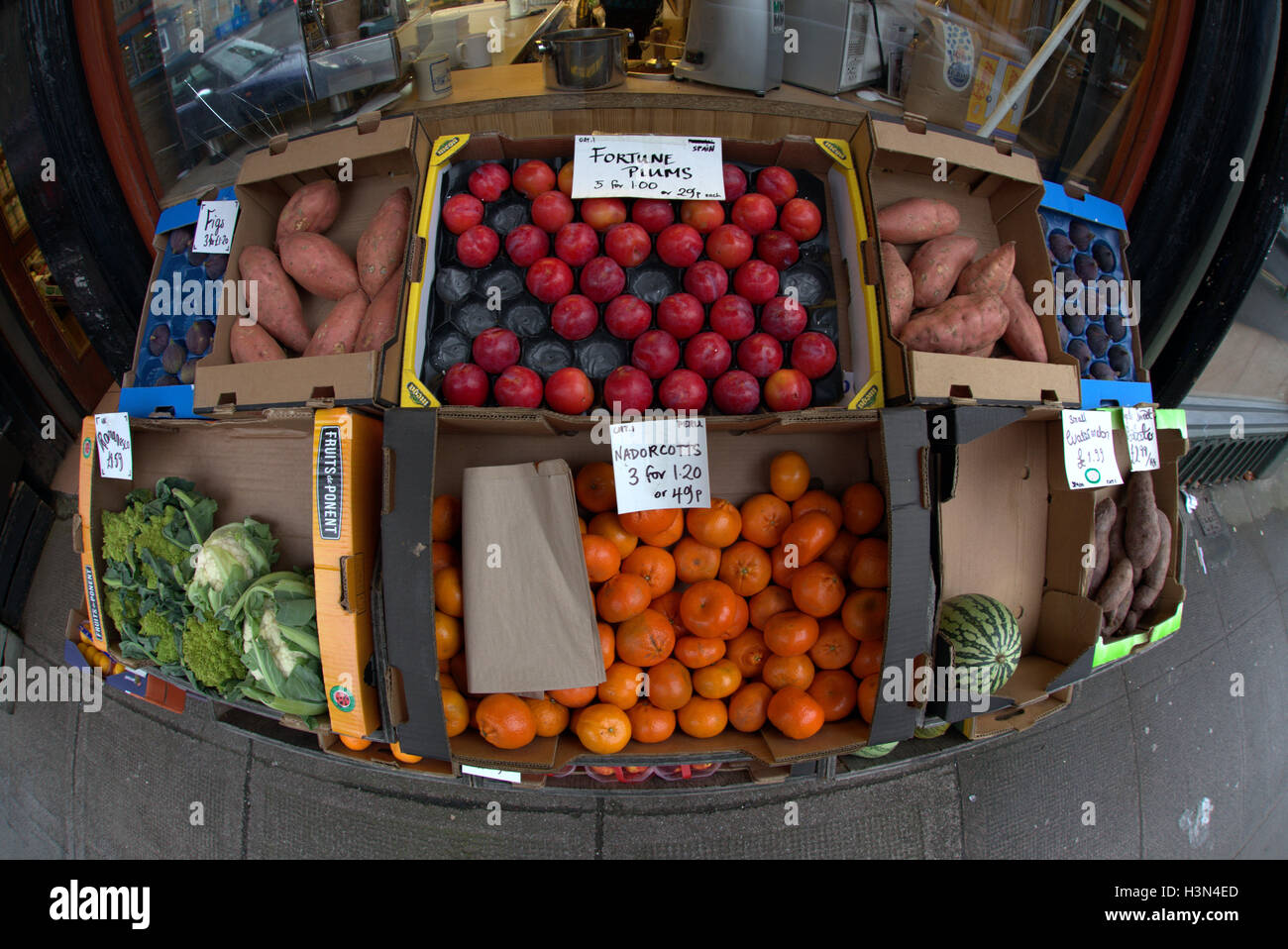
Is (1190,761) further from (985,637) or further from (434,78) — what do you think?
(434,78)

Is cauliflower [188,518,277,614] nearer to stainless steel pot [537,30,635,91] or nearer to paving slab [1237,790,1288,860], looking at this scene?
stainless steel pot [537,30,635,91]

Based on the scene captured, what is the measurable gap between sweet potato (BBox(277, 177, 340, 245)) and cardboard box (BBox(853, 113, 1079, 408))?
203 centimetres

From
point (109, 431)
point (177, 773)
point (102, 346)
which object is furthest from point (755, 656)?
point (102, 346)

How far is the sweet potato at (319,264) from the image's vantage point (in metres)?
2.18

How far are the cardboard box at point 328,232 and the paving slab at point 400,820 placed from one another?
197 centimetres

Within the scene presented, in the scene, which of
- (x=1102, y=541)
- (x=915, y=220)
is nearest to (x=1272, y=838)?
(x=1102, y=541)

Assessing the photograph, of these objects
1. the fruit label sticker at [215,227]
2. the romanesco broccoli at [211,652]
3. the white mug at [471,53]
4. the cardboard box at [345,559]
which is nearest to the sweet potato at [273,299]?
the fruit label sticker at [215,227]

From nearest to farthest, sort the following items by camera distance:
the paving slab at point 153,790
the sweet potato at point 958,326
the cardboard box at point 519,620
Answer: the cardboard box at point 519,620 < the sweet potato at point 958,326 < the paving slab at point 153,790

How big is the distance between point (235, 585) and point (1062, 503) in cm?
304

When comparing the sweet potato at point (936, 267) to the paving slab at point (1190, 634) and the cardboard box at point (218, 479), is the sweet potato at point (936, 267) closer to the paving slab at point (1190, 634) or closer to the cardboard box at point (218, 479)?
the cardboard box at point (218, 479)

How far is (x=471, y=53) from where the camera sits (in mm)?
3275

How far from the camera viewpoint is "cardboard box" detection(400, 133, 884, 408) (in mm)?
1912

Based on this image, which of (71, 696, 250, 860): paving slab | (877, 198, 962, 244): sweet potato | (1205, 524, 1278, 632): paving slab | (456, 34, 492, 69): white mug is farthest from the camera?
(1205, 524, 1278, 632): paving slab

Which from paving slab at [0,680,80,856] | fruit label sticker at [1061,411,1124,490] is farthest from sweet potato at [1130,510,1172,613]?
paving slab at [0,680,80,856]
